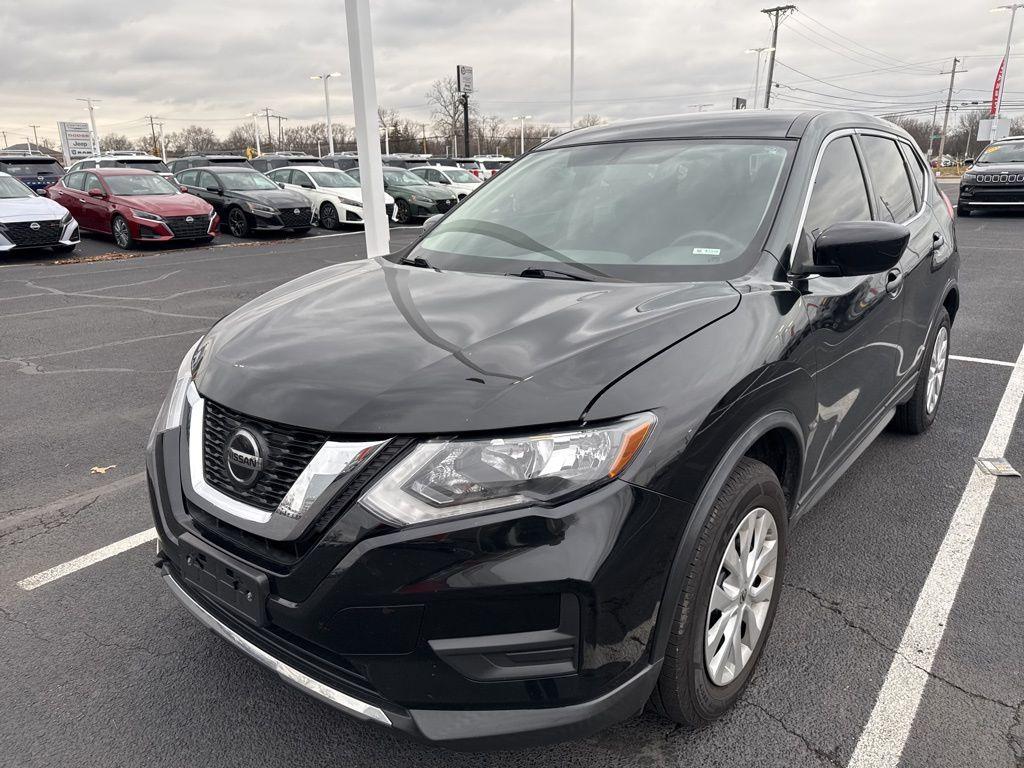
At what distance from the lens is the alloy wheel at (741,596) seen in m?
2.12

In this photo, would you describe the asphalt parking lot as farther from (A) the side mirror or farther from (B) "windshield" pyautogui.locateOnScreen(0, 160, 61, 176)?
(B) "windshield" pyautogui.locateOnScreen(0, 160, 61, 176)

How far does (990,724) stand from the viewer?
2279 mm

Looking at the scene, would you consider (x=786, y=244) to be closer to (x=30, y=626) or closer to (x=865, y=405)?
(x=865, y=405)

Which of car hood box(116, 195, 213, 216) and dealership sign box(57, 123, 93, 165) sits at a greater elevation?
dealership sign box(57, 123, 93, 165)

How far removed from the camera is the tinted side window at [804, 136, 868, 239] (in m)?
2.82

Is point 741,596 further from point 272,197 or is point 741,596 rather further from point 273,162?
point 273,162

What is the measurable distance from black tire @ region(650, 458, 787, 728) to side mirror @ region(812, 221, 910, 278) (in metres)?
0.82

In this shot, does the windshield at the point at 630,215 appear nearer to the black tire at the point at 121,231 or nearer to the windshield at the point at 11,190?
the windshield at the point at 11,190

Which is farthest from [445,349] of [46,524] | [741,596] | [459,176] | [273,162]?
[273,162]

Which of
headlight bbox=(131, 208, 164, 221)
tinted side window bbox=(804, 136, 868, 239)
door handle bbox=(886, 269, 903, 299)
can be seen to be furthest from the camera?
headlight bbox=(131, 208, 164, 221)

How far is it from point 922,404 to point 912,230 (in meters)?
1.23

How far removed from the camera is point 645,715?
2309 mm

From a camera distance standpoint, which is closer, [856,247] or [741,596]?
[741,596]

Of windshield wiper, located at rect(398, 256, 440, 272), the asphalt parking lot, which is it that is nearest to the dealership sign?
the asphalt parking lot
